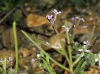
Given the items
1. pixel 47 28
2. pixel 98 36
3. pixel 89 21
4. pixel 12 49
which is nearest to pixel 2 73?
pixel 12 49

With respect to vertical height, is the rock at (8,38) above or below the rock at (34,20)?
below

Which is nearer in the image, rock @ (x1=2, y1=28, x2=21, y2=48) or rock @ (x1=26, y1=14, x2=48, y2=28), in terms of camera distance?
rock @ (x1=2, y1=28, x2=21, y2=48)

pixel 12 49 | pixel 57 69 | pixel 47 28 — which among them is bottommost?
pixel 57 69

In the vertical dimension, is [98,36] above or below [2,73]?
above

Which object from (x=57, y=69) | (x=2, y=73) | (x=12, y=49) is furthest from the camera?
(x=12, y=49)

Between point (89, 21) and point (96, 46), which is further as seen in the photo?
point (89, 21)

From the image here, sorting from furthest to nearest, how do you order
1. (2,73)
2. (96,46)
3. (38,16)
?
(38,16)
(96,46)
(2,73)

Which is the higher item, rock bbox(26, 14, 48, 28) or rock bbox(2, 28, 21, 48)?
rock bbox(26, 14, 48, 28)

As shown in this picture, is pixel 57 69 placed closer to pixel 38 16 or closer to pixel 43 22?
pixel 43 22

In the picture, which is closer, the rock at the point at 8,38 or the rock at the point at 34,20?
the rock at the point at 8,38

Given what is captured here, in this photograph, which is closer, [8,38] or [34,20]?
[8,38]

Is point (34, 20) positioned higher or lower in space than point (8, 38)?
higher
